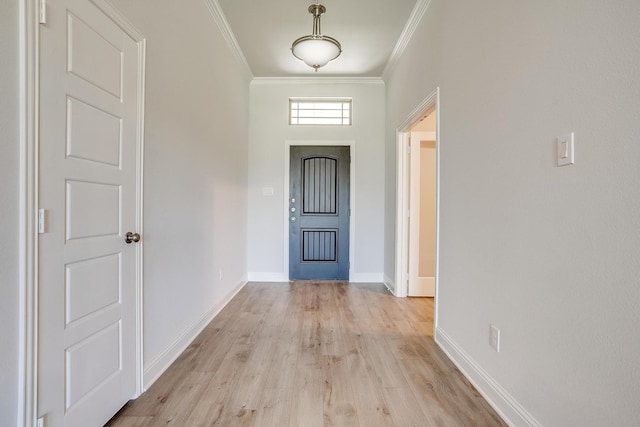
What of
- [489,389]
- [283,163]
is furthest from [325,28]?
[489,389]

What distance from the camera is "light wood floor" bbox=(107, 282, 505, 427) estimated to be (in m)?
1.53

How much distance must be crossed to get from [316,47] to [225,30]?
3.95 ft

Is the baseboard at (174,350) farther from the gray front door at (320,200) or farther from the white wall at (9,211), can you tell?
the gray front door at (320,200)

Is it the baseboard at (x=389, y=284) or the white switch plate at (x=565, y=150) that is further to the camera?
the baseboard at (x=389, y=284)

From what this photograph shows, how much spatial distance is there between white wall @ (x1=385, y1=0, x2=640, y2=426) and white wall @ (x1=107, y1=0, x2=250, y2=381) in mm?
1947

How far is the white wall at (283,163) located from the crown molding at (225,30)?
68cm

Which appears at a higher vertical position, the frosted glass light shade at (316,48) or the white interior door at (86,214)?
the frosted glass light shade at (316,48)

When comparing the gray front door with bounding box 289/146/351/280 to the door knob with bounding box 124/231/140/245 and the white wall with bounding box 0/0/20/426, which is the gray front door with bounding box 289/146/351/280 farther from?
the white wall with bounding box 0/0/20/426

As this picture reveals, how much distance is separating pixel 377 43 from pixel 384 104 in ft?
3.40

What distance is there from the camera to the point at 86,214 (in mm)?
1310

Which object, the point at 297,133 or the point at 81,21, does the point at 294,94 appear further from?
the point at 81,21

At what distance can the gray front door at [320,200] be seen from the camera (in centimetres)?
434

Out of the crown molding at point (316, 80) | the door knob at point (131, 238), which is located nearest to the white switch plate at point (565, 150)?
the door knob at point (131, 238)

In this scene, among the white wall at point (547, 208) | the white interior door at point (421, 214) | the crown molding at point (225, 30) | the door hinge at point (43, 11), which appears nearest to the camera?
the white wall at point (547, 208)
